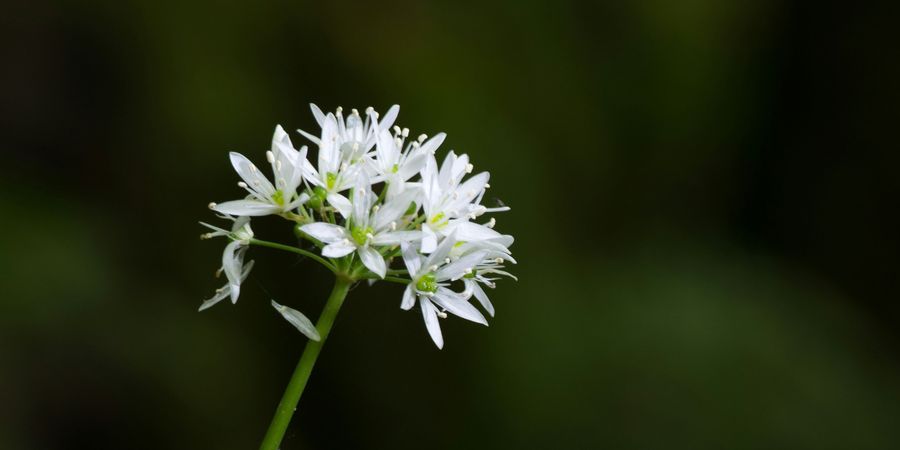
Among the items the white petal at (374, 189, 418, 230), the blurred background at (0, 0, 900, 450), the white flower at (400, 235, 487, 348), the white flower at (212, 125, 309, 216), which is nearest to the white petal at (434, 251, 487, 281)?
the white flower at (400, 235, 487, 348)

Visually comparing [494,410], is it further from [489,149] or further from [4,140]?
[4,140]

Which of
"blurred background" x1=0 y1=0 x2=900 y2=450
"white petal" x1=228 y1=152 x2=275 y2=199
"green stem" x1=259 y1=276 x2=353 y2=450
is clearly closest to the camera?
"green stem" x1=259 y1=276 x2=353 y2=450

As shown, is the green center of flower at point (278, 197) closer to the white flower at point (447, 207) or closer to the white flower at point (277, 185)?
the white flower at point (277, 185)

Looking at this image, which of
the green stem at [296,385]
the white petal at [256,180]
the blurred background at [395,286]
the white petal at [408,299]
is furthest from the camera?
the blurred background at [395,286]

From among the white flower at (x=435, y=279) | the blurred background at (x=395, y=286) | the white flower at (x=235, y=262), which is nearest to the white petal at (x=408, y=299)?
the white flower at (x=435, y=279)

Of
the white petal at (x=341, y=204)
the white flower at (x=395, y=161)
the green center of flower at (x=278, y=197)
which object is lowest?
the green center of flower at (x=278, y=197)

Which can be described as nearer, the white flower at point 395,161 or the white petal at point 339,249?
the white petal at point 339,249

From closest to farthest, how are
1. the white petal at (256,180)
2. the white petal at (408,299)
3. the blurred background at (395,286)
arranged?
Answer: the white petal at (408,299) → the white petal at (256,180) → the blurred background at (395,286)

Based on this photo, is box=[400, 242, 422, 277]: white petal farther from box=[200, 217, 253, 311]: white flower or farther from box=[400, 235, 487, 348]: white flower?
box=[200, 217, 253, 311]: white flower

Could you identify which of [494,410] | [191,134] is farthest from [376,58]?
[494,410]
